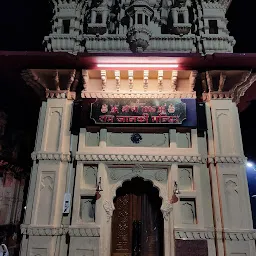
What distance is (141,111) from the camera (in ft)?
25.0

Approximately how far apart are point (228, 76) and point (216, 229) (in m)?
4.54

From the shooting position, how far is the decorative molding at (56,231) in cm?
659

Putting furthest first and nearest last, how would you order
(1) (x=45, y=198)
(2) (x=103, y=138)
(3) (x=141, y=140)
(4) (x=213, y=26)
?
(4) (x=213, y=26)
(3) (x=141, y=140)
(2) (x=103, y=138)
(1) (x=45, y=198)

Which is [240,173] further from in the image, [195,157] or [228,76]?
[228,76]

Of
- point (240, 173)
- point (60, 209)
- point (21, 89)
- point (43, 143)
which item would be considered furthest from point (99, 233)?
point (21, 89)

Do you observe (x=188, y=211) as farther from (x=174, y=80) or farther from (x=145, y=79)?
(x=145, y=79)

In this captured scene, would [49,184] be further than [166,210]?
Yes

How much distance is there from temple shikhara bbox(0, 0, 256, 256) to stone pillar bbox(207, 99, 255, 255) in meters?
0.03

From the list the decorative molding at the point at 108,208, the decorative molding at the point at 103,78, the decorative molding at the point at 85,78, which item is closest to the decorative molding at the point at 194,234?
the decorative molding at the point at 108,208

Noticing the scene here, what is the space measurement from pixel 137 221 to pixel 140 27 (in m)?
6.66

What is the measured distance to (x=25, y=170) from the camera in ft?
40.9

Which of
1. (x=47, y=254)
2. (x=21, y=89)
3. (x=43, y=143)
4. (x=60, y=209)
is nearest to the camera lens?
(x=47, y=254)

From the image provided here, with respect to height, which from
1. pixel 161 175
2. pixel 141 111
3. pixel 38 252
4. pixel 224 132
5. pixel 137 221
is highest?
pixel 141 111

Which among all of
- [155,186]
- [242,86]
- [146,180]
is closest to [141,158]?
[146,180]
